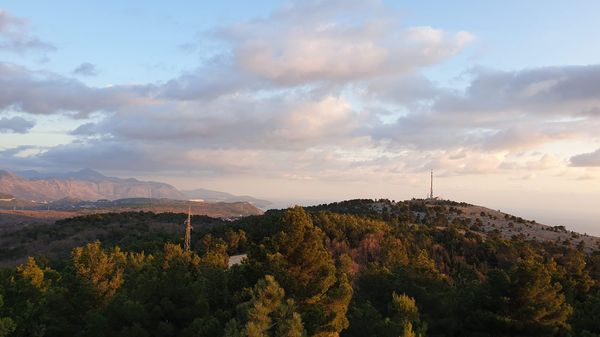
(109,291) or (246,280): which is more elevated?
(246,280)

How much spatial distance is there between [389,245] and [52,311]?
103 feet

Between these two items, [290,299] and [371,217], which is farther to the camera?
[371,217]

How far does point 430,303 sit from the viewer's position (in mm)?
27750

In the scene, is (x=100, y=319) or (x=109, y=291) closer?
(x=100, y=319)

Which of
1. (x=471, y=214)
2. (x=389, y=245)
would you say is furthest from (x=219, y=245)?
(x=471, y=214)

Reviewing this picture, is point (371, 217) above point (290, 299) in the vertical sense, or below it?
above

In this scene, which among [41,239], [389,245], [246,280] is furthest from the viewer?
[41,239]

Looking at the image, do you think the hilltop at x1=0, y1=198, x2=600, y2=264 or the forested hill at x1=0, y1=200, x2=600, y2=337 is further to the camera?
the hilltop at x1=0, y1=198, x2=600, y2=264

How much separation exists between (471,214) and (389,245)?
53.2 m

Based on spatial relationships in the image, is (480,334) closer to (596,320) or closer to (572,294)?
(596,320)

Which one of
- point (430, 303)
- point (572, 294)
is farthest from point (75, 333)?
point (572, 294)

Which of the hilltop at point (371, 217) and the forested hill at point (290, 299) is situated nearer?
the forested hill at point (290, 299)

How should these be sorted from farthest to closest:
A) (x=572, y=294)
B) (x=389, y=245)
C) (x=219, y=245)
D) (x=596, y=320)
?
(x=219, y=245) < (x=389, y=245) < (x=572, y=294) < (x=596, y=320)

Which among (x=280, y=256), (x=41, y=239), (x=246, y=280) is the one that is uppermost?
(x=280, y=256)
